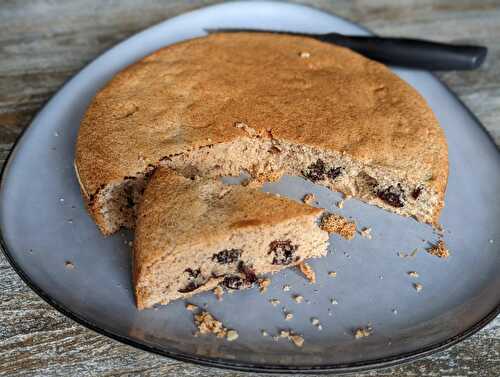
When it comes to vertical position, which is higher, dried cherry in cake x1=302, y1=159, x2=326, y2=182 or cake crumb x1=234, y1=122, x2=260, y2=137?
cake crumb x1=234, y1=122, x2=260, y2=137

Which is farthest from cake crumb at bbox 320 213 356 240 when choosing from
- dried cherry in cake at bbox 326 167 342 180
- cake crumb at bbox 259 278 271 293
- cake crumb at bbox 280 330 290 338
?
cake crumb at bbox 280 330 290 338

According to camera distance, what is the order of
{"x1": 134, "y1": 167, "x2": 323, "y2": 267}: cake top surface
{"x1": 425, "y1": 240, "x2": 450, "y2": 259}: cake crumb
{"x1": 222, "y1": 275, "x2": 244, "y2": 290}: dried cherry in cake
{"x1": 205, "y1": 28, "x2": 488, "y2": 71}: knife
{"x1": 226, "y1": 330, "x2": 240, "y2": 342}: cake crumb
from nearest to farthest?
{"x1": 226, "y1": 330, "x2": 240, "y2": 342}: cake crumb
{"x1": 134, "y1": 167, "x2": 323, "y2": 267}: cake top surface
{"x1": 222, "y1": 275, "x2": 244, "y2": 290}: dried cherry in cake
{"x1": 425, "y1": 240, "x2": 450, "y2": 259}: cake crumb
{"x1": 205, "y1": 28, "x2": 488, "y2": 71}: knife

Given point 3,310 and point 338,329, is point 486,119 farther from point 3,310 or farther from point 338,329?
point 3,310

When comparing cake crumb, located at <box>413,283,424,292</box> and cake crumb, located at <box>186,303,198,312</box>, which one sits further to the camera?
Result: cake crumb, located at <box>413,283,424,292</box>

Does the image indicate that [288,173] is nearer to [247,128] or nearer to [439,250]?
[247,128]

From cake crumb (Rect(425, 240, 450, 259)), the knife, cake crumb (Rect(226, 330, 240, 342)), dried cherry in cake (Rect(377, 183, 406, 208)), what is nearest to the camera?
cake crumb (Rect(226, 330, 240, 342))

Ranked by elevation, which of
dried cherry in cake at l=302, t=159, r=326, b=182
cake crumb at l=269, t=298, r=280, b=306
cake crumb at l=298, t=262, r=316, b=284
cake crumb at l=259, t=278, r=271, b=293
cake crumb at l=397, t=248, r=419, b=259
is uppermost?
dried cherry in cake at l=302, t=159, r=326, b=182

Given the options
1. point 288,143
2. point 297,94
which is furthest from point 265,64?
point 288,143

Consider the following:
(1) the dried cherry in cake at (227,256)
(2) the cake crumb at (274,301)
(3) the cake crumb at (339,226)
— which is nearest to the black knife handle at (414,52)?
(3) the cake crumb at (339,226)

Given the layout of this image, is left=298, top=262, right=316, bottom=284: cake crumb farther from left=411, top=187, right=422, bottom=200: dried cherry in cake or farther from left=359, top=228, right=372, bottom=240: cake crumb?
left=411, top=187, right=422, bottom=200: dried cherry in cake
